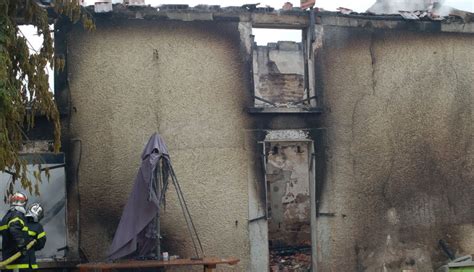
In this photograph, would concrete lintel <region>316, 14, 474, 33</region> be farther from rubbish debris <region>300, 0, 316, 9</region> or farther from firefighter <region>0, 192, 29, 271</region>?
firefighter <region>0, 192, 29, 271</region>

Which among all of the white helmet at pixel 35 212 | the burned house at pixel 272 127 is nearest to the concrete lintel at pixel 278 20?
the burned house at pixel 272 127

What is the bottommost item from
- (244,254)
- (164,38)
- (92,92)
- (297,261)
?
(297,261)

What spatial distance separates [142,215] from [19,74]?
2.67 metres

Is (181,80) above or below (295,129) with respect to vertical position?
above

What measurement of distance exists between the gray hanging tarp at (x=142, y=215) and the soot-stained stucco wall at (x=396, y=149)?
335 centimetres

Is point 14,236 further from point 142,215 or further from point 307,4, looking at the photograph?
point 307,4

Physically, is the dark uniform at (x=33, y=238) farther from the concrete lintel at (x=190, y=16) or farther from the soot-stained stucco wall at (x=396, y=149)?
the soot-stained stucco wall at (x=396, y=149)

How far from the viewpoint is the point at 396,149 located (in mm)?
11078

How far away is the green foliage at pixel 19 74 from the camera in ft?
23.4

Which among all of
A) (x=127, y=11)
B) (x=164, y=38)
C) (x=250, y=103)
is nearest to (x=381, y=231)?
(x=250, y=103)

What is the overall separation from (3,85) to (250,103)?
15.0 feet

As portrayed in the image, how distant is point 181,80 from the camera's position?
1033 centimetres

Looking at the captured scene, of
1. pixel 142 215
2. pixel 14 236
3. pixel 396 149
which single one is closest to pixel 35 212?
pixel 14 236

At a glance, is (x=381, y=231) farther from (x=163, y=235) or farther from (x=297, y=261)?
(x=297, y=261)
